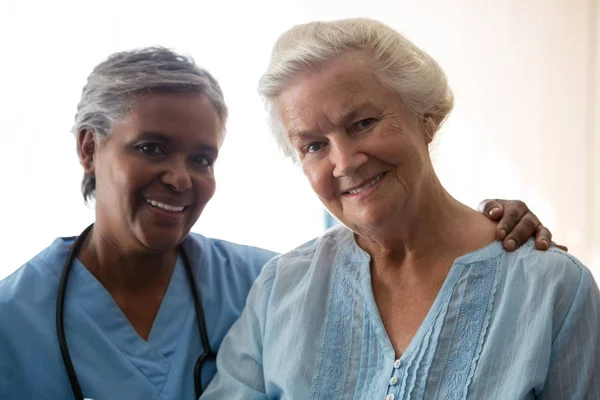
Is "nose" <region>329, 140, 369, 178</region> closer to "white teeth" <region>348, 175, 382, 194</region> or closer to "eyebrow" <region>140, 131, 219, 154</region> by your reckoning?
"white teeth" <region>348, 175, 382, 194</region>

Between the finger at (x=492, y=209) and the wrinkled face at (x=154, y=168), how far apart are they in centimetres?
62

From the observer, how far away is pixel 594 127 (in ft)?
9.64

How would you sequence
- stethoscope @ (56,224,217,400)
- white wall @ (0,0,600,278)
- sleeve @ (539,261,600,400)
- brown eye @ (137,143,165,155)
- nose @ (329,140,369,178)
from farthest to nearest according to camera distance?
white wall @ (0,0,600,278) → brown eye @ (137,143,165,155) → stethoscope @ (56,224,217,400) → nose @ (329,140,369,178) → sleeve @ (539,261,600,400)

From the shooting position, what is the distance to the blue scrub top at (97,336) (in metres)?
1.30

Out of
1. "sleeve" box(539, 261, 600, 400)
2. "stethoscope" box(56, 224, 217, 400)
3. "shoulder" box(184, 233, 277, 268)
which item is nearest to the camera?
"sleeve" box(539, 261, 600, 400)

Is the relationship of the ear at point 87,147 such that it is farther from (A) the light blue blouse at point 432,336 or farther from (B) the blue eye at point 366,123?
(B) the blue eye at point 366,123

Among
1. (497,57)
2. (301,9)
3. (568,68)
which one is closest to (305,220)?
(301,9)

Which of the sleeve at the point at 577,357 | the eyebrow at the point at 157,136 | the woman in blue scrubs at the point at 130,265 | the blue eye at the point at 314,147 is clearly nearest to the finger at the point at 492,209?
the woman in blue scrubs at the point at 130,265

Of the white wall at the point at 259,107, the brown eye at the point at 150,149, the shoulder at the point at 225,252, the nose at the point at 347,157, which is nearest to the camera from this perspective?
the nose at the point at 347,157

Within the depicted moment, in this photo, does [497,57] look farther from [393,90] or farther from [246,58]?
[393,90]

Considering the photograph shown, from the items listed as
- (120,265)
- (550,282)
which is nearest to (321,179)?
(550,282)

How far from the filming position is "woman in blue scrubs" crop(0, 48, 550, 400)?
1.32 m

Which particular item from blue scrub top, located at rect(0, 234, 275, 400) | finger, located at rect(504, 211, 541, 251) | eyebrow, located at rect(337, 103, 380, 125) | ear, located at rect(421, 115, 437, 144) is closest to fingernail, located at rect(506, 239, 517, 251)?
finger, located at rect(504, 211, 541, 251)

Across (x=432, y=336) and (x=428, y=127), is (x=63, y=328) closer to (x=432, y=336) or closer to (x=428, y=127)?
(x=432, y=336)
